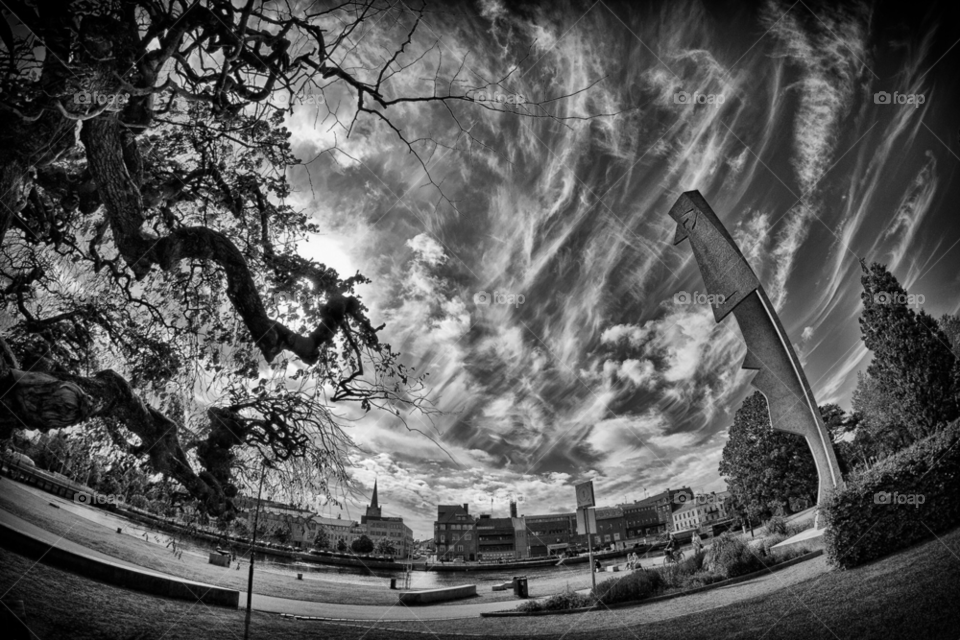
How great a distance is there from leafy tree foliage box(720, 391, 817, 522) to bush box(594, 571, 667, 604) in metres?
18.3

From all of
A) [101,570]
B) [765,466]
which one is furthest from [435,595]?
[765,466]

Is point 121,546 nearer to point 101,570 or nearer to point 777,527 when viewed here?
point 101,570

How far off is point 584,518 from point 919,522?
6514mm

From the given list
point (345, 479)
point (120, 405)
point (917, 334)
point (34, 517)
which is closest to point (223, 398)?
point (120, 405)

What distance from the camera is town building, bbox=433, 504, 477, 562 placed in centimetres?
3698

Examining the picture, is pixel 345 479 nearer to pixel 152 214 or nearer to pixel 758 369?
pixel 152 214

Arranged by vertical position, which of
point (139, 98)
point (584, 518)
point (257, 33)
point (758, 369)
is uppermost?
point (257, 33)

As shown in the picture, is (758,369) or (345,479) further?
(758,369)

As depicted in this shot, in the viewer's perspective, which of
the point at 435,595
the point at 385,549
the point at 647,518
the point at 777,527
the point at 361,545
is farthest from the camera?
the point at 385,549

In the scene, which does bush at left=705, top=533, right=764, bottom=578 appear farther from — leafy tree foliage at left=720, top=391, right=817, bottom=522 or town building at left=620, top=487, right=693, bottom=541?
town building at left=620, top=487, right=693, bottom=541

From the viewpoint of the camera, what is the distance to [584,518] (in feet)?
36.4

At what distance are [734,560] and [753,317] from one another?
20.3 feet

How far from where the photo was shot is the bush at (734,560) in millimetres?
10119

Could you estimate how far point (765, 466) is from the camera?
26562 mm
